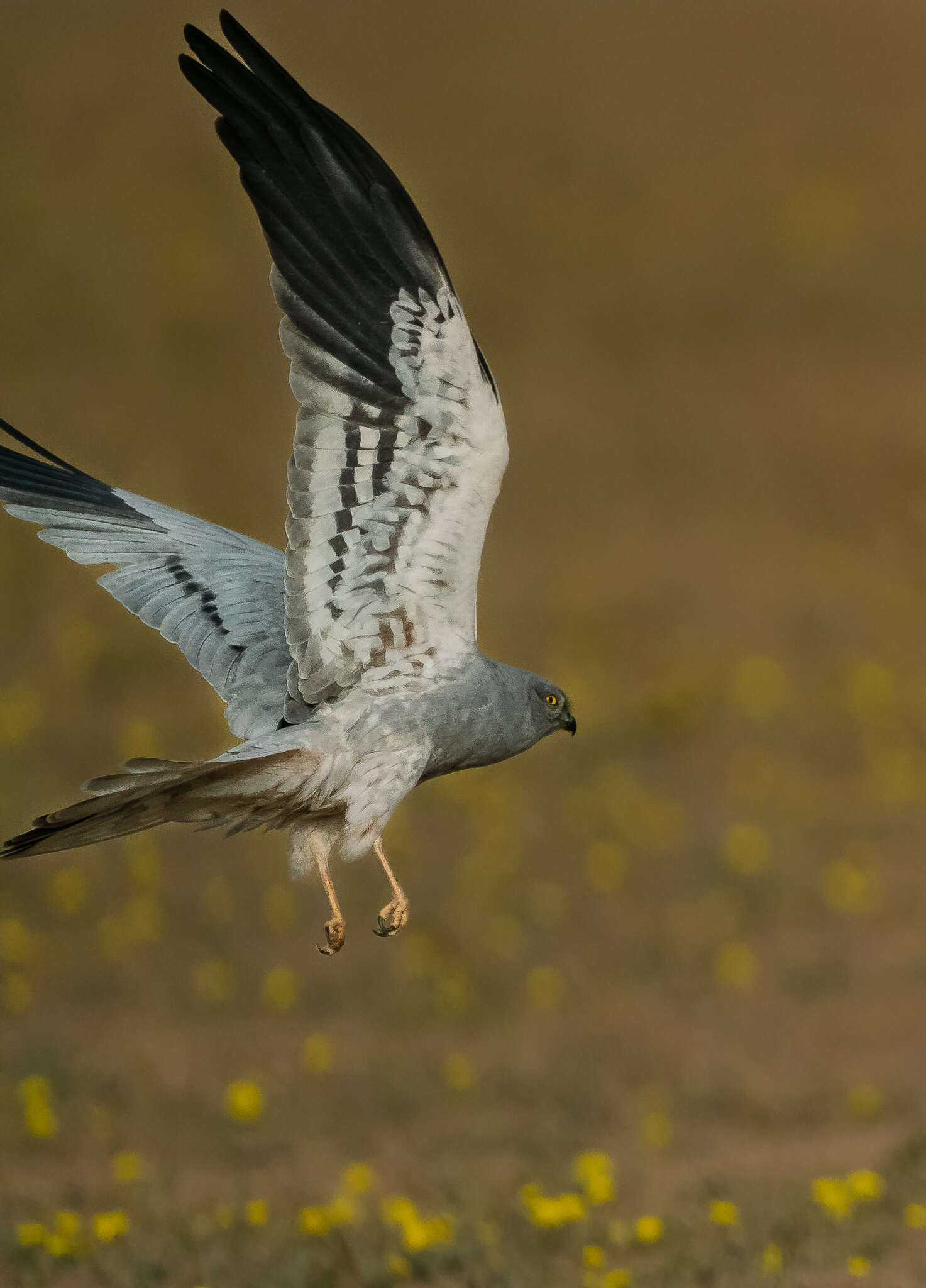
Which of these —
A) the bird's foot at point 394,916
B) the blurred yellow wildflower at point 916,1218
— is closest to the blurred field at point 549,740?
the blurred yellow wildflower at point 916,1218

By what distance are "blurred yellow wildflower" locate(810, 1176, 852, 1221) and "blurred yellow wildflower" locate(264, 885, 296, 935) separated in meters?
4.74

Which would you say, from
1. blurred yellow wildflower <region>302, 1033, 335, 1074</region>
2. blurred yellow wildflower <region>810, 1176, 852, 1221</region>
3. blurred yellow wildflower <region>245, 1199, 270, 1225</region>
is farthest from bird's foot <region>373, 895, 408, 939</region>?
blurred yellow wildflower <region>302, 1033, 335, 1074</region>

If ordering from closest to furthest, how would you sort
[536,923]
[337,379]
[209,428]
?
[337,379]
[536,923]
[209,428]

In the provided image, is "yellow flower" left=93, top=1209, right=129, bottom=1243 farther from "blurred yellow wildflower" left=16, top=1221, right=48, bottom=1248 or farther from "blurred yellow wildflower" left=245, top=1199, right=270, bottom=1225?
"blurred yellow wildflower" left=245, top=1199, right=270, bottom=1225

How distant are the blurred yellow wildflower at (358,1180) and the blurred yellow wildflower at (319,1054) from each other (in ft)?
4.10

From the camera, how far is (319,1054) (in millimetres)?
9547

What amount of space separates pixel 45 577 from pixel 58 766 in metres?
3.45

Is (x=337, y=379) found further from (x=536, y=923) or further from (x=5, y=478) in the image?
(x=536, y=923)

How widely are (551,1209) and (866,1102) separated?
9.82 ft

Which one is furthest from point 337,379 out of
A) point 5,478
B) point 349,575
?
point 5,478

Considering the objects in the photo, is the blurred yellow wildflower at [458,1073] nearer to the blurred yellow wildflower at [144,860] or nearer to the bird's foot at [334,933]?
the blurred yellow wildflower at [144,860]

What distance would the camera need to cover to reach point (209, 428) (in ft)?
58.9

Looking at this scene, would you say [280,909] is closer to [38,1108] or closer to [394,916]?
[38,1108]

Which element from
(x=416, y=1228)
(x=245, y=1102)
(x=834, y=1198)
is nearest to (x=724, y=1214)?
(x=834, y=1198)
